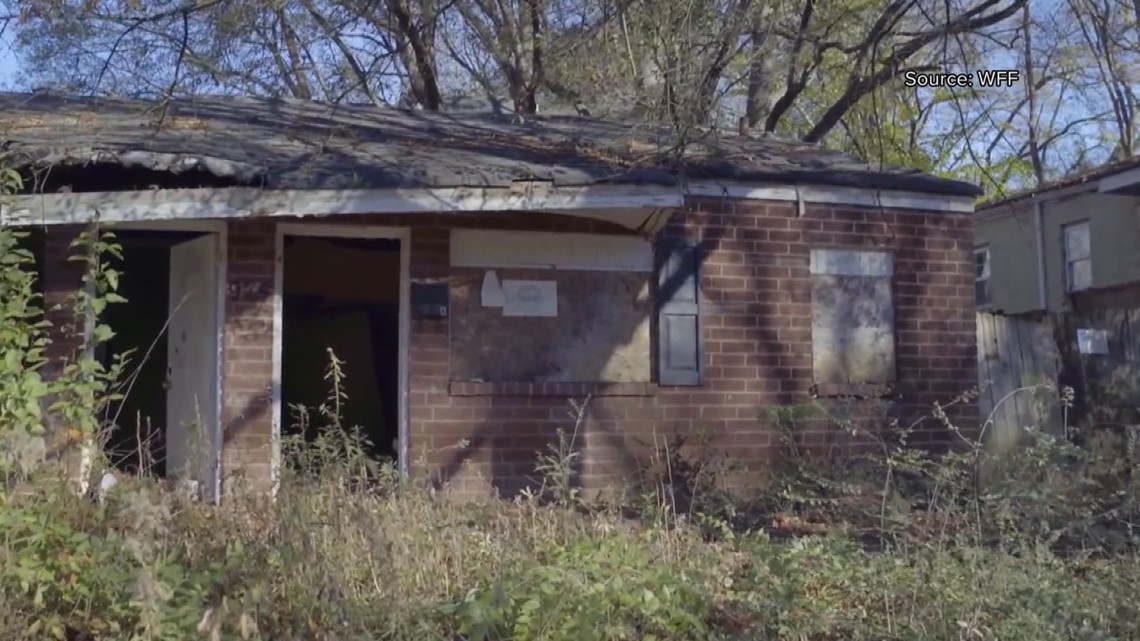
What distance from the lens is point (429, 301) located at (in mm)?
10227

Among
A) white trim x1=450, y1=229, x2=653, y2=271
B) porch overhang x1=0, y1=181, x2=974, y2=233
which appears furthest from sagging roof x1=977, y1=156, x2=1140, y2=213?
porch overhang x1=0, y1=181, x2=974, y2=233

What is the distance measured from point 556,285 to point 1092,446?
4020mm

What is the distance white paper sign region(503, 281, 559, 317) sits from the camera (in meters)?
10.5

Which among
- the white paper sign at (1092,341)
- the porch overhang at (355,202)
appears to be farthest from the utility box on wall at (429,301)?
the white paper sign at (1092,341)

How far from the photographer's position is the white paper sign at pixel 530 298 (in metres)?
10.5

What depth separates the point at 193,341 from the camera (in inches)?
405

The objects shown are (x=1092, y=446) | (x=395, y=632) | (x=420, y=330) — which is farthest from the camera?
(x=420, y=330)

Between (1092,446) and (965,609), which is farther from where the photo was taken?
(1092,446)

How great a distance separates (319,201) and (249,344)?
1.91 m

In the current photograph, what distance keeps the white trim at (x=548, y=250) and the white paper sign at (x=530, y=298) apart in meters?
0.14

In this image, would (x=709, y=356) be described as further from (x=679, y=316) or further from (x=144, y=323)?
(x=144, y=323)

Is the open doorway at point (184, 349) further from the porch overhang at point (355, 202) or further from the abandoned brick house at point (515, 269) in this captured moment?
the porch overhang at point (355, 202)

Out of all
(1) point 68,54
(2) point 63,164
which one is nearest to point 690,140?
(2) point 63,164

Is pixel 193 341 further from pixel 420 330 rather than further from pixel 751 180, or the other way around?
pixel 751 180
